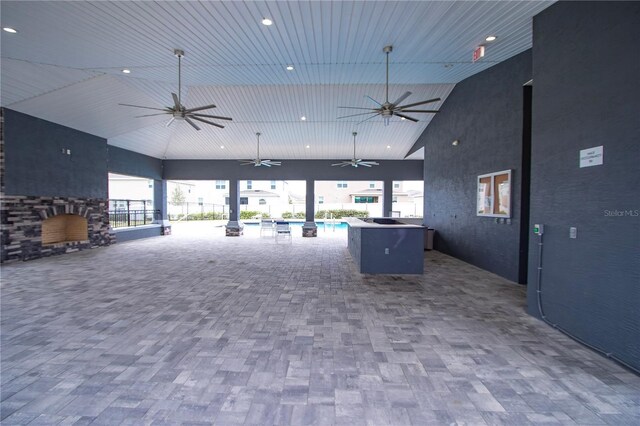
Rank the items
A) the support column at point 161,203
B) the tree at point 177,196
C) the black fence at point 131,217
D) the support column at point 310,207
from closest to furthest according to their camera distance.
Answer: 1. the black fence at point 131,217
2. the support column at point 161,203
3. the support column at point 310,207
4. the tree at point 177,196

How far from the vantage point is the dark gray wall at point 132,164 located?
9.14m

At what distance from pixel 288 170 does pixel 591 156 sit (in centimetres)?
996

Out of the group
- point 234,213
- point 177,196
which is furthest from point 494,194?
point 177,196

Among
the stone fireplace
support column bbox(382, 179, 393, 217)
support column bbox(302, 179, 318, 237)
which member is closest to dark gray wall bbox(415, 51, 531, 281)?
support column bbox(382, 179, 393, 217)

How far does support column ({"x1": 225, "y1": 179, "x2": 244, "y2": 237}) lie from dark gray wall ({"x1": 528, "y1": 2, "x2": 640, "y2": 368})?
980cm

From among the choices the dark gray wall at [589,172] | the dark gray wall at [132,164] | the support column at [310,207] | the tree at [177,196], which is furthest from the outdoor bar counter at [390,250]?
the tree at [177,196]

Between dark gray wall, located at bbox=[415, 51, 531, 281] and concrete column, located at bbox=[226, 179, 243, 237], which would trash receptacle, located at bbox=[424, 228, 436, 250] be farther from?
concrete column, located at bbox=[226, 179, 243, 237]

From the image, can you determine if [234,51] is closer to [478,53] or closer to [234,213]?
[478,53]

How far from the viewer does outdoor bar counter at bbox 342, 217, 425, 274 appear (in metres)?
5.29

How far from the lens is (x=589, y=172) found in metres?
2.67

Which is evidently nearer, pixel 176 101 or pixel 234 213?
pixel 176 101

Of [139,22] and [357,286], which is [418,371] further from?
[139,22]

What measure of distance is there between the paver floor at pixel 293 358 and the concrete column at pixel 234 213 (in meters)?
6.61

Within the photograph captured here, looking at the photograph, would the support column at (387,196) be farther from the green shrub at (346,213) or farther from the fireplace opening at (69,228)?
the fireplace opening at (69,228)
